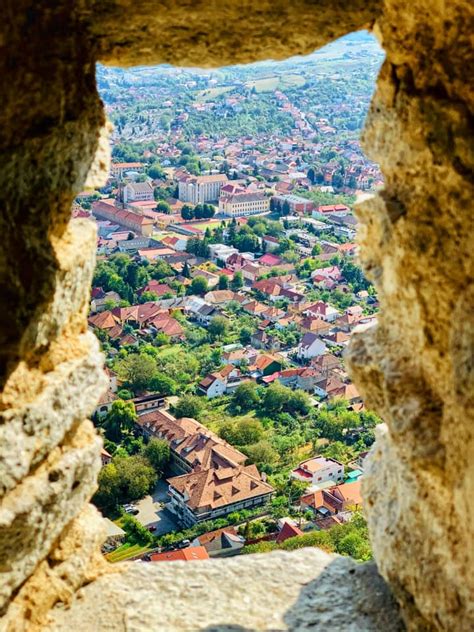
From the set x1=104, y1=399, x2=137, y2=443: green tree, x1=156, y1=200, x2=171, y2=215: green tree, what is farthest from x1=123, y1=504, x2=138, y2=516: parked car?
x1=156, y1=200, x2=171, y2=215: green tree

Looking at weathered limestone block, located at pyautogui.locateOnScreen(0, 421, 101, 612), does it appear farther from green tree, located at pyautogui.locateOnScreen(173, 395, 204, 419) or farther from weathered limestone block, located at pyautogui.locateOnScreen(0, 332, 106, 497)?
green tree, located at pyautogui.locateOnScreen(173, 395, 204, 419)

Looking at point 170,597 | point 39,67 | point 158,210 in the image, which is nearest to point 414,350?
point 170,597

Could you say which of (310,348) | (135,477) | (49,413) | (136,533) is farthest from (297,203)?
(49,413)

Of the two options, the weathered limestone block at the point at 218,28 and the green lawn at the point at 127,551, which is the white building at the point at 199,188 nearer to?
the green lawn at the point at 127,551

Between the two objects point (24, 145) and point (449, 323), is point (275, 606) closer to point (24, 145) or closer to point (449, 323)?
point (449, 323)

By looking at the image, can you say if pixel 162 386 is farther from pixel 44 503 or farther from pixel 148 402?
pixel 44 503
